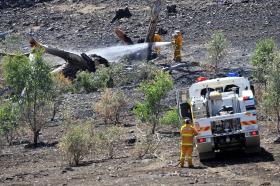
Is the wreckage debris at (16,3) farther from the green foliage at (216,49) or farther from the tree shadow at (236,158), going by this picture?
the tree shadow at (236,158)

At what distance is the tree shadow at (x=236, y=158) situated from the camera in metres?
20.0

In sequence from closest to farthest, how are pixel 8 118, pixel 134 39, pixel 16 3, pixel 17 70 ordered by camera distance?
pixel 8 118, pixel 17 70, pixel 134 39, pixel 16 3

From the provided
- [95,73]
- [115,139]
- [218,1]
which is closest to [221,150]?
[115,139]

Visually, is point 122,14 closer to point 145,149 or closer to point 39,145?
point 39,145

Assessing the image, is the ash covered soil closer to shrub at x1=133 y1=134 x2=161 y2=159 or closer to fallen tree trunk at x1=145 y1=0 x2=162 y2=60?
shrub at x1=133 y1=134 x2=161 y2=159

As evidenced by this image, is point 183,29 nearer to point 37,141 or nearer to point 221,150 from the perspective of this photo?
point 37,141

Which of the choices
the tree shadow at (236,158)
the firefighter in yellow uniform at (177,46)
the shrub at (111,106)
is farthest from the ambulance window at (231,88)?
the firefighter in yellow uniform at (177,46)

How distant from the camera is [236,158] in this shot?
20.7 m

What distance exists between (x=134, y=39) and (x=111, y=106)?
60.7ft

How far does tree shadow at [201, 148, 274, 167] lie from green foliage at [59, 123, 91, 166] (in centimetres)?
300

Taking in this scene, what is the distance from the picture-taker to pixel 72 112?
3034 centimetres

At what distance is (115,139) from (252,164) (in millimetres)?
4851

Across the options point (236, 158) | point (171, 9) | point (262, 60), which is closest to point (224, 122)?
point (236, 158)

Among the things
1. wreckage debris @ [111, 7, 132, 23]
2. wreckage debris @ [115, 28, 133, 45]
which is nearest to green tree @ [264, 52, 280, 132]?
wreckage debris @ [115, 28, 133, 45]
